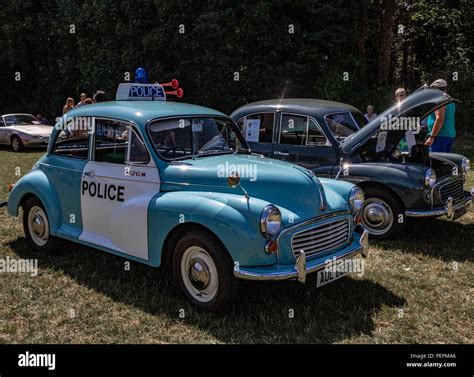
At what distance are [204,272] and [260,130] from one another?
3.86 metres

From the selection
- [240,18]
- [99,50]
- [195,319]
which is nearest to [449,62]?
[240,18]

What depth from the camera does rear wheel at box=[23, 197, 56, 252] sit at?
18.8 feet

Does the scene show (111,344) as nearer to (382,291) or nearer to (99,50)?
Result: (382,291)

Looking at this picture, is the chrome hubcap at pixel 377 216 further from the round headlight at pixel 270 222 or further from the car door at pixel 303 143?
the round headlight at pixel 270 222

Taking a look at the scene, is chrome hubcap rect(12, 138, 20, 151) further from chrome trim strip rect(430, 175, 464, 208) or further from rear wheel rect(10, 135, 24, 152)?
chrome trim strip rect(430, 175, 464, 208)

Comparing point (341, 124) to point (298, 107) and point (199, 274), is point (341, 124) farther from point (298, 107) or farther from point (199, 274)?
point (199, 274)

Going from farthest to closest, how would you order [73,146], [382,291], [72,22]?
[72,22] < [73,146] < [382,291]

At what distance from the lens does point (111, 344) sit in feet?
12.6

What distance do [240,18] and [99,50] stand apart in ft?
21.5

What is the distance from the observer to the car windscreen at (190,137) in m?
4.87

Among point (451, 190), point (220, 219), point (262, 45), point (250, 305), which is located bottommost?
point (250, 305)

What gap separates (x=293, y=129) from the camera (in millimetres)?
7383

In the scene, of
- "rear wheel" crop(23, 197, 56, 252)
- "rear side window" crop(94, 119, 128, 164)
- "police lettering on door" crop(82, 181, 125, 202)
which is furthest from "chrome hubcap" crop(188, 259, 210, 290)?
"rear wheel" crop(23, 197, 56, 252)

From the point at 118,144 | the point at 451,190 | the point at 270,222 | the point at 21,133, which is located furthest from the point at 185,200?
the point at 21,133
